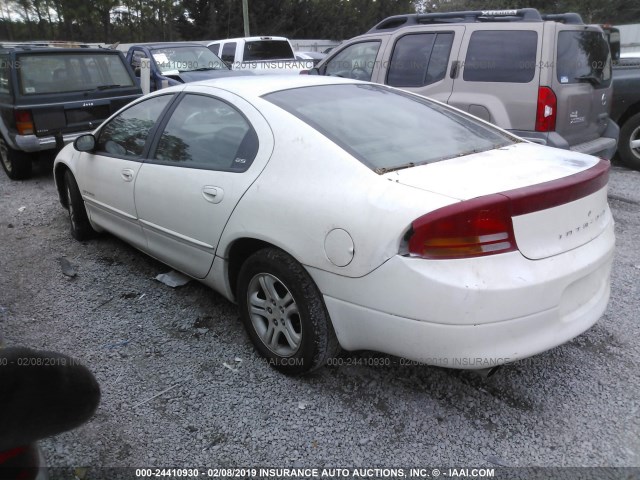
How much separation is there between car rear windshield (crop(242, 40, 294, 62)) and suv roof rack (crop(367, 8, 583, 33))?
6.80m

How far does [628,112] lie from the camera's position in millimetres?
7176

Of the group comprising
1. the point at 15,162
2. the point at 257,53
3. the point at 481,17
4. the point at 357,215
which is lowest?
the point at 15,162

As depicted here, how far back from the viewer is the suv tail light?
5027 millimetres

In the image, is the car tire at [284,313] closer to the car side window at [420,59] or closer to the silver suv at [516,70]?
the silver suv at [516,70]

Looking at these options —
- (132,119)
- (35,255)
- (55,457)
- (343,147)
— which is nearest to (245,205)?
(343,147)

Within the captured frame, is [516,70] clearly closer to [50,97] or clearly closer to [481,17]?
[481,17]

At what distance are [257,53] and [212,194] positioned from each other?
1117 centimetres

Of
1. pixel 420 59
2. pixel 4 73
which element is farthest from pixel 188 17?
pixel 420 59

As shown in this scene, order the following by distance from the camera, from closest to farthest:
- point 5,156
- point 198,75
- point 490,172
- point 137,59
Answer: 1. point 490,172
2. point 5,156
3. point 198,75
4. point 137,59

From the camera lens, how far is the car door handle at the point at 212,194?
2861 millimetres

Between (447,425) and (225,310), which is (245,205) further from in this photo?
(447,425)

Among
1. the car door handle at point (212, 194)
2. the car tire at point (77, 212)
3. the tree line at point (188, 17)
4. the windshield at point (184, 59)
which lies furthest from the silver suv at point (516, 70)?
the tree line at point (188, 17)

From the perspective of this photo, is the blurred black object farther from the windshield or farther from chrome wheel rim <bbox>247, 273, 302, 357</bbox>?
the windshield

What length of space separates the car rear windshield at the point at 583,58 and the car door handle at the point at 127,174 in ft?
13.3
